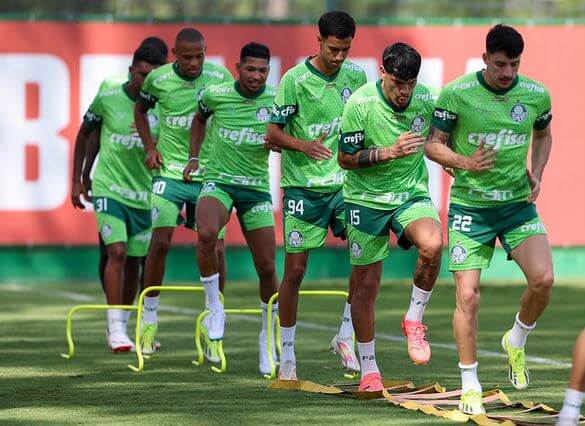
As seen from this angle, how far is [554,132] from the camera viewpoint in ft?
68.4

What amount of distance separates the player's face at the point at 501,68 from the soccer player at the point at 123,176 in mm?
4695

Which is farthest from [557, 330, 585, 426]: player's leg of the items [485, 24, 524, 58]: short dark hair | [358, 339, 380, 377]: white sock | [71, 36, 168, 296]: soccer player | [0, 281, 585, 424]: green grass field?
[71, 36, 168, 296]: soccer player

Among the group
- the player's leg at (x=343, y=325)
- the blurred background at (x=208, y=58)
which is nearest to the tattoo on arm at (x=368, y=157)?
the player's leg at (x=343, y=325)

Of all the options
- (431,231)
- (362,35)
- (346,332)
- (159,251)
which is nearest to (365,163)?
(431,231)

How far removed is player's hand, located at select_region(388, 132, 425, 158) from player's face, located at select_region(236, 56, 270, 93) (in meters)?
2.26

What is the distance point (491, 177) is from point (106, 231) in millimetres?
4733

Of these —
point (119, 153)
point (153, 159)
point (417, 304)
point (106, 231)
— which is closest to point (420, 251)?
point (417, 304)

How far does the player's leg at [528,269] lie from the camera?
10.1 metres

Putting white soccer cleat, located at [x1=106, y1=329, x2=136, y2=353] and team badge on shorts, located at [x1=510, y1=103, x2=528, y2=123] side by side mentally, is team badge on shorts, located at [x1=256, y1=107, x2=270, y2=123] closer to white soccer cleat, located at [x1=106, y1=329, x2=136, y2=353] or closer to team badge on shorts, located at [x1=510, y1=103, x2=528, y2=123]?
white soccer cleat, located at [x1=106, y1=329, x2=136, y2=353]

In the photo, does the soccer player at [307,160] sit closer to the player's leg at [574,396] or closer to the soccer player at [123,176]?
the soccer player at [123,176]

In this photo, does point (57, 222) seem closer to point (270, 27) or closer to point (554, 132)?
point (270, 27)

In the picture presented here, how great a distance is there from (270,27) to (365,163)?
34.4 ft

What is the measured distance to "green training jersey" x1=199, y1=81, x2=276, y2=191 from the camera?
41.0ft

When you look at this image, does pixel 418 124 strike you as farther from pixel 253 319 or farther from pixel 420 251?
pixel 253 319
